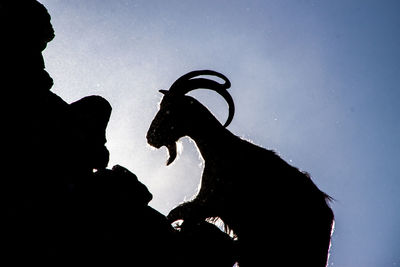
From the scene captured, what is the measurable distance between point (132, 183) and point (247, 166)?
187cm

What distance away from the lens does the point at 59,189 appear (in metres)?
2.73

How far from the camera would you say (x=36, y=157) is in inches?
110

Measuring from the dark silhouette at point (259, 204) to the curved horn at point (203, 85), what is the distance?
1.18 meters

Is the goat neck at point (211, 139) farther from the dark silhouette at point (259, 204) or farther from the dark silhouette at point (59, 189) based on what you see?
the dark silhouette at point (59, 189)

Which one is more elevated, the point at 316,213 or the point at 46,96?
the point at 316,213

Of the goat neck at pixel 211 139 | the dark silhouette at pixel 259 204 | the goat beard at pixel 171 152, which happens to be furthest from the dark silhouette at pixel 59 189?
the goat beard at pixel 171 152

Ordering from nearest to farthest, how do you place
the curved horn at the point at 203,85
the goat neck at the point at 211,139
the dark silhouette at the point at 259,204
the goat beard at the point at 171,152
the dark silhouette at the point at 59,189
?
the dark silhouette at the point at 59,189, the dark silhouette at the point at 259,204, the goat neck at the point at 211,139, the goat beard at the point at 171,152, the curved horn at the point at 203,85

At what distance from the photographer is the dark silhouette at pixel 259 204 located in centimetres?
434

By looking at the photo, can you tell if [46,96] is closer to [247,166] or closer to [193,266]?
[193,266]

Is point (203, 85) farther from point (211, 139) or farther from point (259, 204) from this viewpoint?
point (259, 204)

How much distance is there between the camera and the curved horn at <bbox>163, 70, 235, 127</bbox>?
630 cm

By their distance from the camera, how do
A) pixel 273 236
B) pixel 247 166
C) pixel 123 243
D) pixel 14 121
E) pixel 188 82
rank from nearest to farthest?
pixel 14 121 → pixel 123 243 → pixel 273 236 → pixel 247 166 → pixel 188 82

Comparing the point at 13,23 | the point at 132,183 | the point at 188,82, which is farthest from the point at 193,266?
the point at 188,82

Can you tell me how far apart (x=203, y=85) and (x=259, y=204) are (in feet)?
9.58
